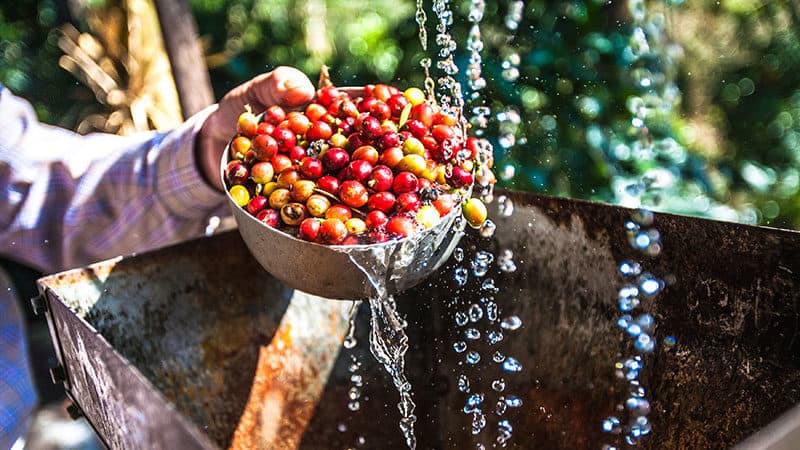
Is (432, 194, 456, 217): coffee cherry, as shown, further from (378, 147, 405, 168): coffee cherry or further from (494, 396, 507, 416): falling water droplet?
(494, 396, 507, 416): falling water droplet

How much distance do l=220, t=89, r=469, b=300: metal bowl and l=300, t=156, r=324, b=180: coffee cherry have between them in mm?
136

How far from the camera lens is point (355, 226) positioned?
117 centimetres

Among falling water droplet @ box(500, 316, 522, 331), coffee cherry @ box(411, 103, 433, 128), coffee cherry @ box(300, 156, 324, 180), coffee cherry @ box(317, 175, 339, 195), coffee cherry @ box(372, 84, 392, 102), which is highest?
coffee cherry @ box(372, 84, 392, 102)

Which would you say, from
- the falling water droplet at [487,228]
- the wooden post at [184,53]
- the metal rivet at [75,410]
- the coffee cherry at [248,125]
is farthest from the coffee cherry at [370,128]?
the wooden post at [184,53]

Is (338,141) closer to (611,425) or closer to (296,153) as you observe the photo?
(296,153)

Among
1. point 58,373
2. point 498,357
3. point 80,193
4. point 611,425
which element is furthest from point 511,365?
point 80,193

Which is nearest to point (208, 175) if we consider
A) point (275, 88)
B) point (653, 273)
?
point (275, 88)

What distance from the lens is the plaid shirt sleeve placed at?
169cm

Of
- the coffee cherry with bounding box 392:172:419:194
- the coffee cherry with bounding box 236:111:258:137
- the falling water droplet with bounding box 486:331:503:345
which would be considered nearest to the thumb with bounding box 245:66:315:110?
the coffee cherry with bounding box 236:111:258:137

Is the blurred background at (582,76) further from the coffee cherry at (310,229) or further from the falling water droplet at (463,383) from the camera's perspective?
the coffee cherry at (310,229)

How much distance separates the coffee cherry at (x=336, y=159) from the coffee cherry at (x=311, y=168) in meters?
0.02

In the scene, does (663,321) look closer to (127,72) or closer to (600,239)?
(600,239)

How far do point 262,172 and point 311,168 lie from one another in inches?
3.4

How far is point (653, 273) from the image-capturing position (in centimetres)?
137
